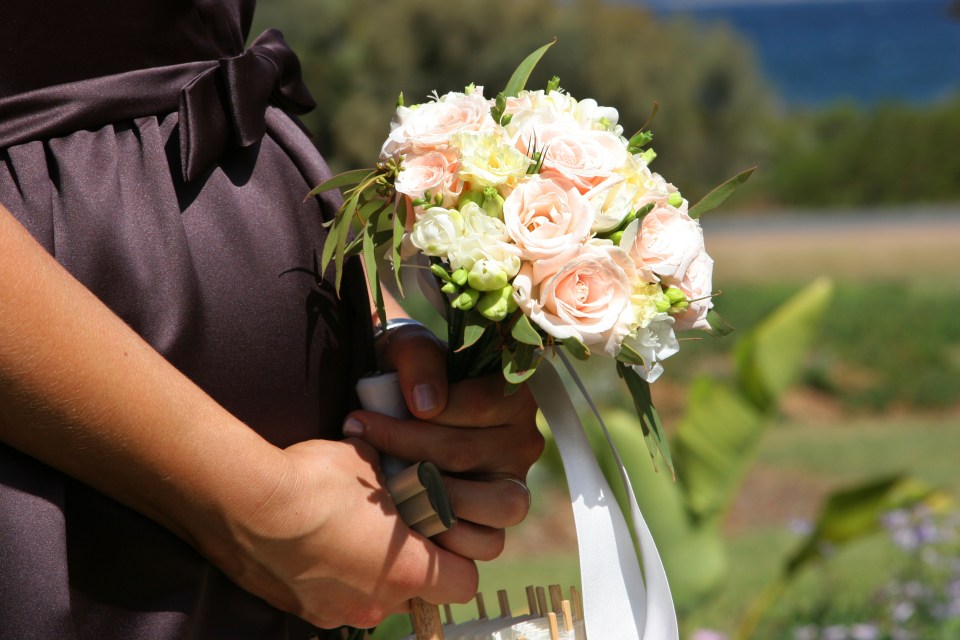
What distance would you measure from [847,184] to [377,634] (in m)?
19.0

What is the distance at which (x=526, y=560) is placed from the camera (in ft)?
21.5

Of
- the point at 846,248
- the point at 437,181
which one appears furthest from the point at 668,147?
the point at 437,181

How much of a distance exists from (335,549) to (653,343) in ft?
1.65

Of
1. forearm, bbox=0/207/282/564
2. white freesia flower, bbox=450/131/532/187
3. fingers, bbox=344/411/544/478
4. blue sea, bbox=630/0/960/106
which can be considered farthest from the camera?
blue sea, bbox=630/0/960/106

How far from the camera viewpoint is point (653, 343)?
1432 millimetres

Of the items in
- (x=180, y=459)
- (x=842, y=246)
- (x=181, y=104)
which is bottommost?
(x=180, y=459)

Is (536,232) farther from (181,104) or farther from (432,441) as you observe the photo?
(181,104)

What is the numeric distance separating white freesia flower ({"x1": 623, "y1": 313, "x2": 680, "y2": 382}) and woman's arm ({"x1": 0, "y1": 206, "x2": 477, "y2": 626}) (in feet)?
1.30

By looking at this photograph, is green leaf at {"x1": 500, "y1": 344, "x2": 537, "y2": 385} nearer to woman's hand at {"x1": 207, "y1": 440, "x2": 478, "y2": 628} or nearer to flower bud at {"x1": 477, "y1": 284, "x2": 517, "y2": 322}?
flower bud at {"x1": 477, "y1": 284, "x2": 517, "y2": 322}

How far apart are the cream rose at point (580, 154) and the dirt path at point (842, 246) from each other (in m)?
10.7

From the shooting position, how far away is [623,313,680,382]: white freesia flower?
142 centimetres

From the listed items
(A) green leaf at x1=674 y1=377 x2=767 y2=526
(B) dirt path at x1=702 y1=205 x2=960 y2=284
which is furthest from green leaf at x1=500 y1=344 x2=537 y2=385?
(B) dirt path at x1=702 y1=205 x2=960 y2=284

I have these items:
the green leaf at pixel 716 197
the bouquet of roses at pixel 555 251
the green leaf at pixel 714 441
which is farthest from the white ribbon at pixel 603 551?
the green leaf at pixel 714 441

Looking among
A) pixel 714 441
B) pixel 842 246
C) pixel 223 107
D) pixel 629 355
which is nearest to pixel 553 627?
pixel 629 355
